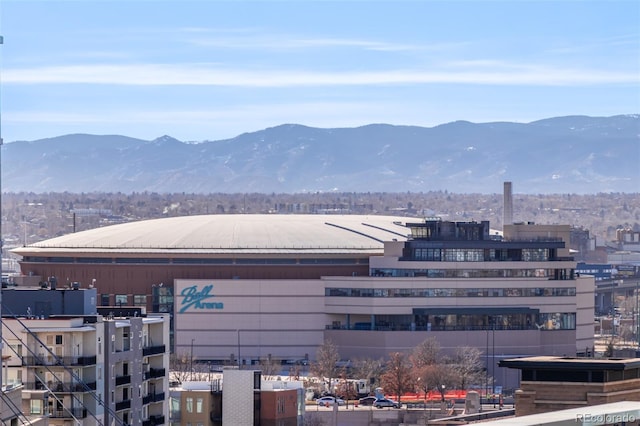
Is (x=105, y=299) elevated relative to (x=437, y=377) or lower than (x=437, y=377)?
elevated

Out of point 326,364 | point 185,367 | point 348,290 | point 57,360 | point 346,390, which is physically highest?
point 348,290

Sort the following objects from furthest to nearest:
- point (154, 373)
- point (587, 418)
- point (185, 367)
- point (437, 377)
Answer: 1. point (185, 367)
2. point (437, 377)
3. point (154, 373)
4. point (587, 418)

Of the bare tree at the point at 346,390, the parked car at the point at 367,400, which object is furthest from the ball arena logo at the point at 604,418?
the bare tree at the point at 346,390

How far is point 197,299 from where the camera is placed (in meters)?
151

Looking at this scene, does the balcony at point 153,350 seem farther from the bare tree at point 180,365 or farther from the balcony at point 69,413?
the bare tree at point 180,365

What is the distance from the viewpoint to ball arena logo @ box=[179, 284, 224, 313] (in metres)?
151

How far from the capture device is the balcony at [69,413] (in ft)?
213

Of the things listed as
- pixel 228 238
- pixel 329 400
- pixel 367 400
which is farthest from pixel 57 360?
pixel 228 238

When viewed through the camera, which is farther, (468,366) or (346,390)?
(468,366)

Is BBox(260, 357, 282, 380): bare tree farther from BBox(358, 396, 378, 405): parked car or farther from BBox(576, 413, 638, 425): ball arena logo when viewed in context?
BBox(576, 413, 638, 425): ball arena logo

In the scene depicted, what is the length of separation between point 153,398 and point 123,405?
145 inches

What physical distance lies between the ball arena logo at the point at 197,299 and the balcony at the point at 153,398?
75.9 meters

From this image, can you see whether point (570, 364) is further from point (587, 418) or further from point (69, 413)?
point (69, 413)

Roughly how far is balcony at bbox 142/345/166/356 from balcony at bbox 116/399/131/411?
322 centimetres
